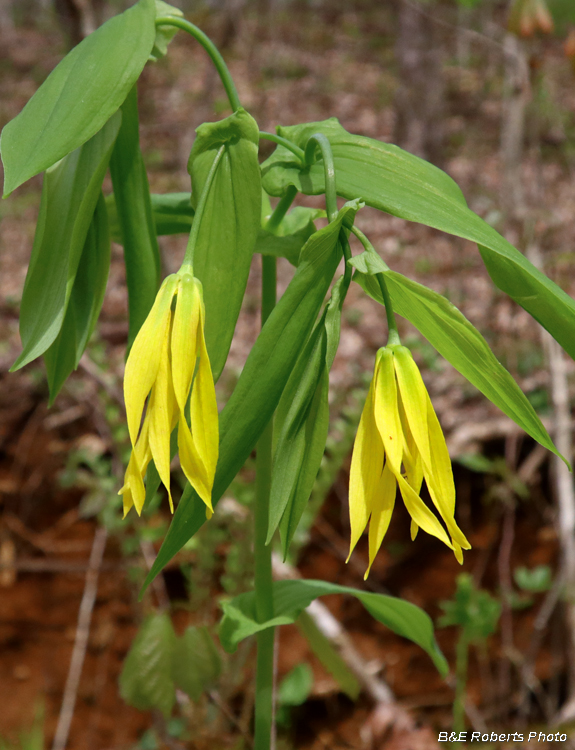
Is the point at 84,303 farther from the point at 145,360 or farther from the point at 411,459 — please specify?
the point at 411,459

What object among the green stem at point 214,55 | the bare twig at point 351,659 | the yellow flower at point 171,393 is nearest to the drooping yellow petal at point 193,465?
the yellow flower at point 171,393

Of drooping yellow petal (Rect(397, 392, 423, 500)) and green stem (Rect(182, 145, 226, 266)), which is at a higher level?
green stem (Rect(182, 145, 226, 266))

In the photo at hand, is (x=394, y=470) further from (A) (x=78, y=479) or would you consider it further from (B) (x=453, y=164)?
(B) (x=453, y=164)

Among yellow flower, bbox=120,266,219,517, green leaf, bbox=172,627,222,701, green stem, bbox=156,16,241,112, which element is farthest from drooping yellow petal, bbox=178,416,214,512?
green leaf, bbox=172,627,222,701

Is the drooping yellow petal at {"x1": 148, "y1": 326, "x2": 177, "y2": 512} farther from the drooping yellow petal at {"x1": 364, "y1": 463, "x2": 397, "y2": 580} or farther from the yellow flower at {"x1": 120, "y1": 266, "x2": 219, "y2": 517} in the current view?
the drooping yellow petal at {"x1": 364, "y1": 463, "x2": 397, "y2": 580}

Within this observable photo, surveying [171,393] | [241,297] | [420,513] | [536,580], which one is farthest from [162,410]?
[536,580]

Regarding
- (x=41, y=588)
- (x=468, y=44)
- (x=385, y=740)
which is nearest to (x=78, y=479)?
(x=41, y=588)

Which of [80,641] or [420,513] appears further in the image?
[80,641]
